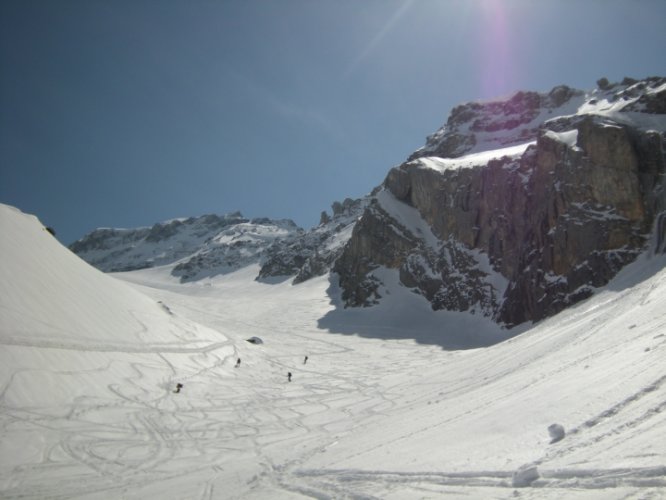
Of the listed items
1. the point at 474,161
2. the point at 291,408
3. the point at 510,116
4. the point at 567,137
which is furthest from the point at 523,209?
the point at 510,116

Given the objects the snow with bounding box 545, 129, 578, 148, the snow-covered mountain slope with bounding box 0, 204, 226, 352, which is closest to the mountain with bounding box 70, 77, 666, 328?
the snow with bounding box 545, 129, 578, 148

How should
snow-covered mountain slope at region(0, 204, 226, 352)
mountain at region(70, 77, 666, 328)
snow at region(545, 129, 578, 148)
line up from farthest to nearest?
1. snow at region(545, 129, 578, 148)
2. mountain at region(70, 77, 666, 328)
3. snow-covered mountain slope at region(0, 204, 226, 352)

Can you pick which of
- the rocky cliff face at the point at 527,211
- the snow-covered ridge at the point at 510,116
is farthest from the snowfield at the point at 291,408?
the snow-covered ridge at the point at 510,116

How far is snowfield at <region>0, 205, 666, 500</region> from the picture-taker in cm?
834

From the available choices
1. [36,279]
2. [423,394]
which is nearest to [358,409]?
[423,394]

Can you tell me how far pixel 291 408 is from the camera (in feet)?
79.4

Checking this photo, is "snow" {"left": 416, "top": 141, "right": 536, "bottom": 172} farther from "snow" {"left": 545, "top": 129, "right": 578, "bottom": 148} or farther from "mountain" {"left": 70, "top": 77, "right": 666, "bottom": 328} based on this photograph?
"snow" {"left": 545, "top": 129, "right": 578, "bottom": 148}

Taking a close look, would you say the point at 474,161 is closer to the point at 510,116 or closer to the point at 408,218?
the point at 408,218

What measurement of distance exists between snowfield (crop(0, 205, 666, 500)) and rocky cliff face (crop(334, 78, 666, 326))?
6.27 metres

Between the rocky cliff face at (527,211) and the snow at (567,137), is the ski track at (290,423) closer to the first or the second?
the rocky cliff face at (527,211)

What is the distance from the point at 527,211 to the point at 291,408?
1843 inches

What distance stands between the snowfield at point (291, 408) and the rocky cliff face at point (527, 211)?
20.6 ft

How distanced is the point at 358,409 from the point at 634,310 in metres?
13.7

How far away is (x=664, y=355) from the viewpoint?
10.8 metres
